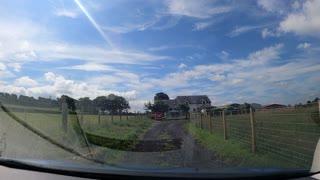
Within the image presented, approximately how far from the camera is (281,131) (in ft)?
32.6

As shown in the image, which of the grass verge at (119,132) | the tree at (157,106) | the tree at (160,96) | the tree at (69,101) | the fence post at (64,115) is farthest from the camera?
the fence post at (64,115)

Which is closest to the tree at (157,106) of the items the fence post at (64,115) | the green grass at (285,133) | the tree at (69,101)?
the tree at (69,101)

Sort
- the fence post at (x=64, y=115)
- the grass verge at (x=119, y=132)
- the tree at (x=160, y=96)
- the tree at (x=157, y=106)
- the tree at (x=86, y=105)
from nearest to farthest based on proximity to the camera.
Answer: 1. the tree at (x=160, y=96)
2. the tree at (x=157, y=106)
3. the grass verge at (x=119, y=132)
4. the tree at (x=86, y=105)
5. the fence post at (x=64, y=115)

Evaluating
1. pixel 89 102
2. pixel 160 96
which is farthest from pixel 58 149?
pixel 160 96

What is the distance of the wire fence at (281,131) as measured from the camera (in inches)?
293

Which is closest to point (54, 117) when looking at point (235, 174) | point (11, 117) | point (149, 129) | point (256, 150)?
point (149, 129)

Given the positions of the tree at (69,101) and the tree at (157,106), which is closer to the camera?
the tree at (157,106)

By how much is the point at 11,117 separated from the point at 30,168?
2.45 metres

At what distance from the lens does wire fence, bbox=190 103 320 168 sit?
7.45 metres

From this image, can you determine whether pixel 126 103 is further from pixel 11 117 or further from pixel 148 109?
pixel 11 117

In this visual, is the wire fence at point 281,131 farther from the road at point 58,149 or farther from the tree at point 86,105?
the tree at point 86,105

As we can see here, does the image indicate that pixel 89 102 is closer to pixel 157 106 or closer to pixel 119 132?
pixel 157 106

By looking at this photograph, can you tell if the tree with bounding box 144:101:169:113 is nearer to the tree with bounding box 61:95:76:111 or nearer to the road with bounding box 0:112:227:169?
the road with bounding box 0:112:227:169

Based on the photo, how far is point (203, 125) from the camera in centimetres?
1848
